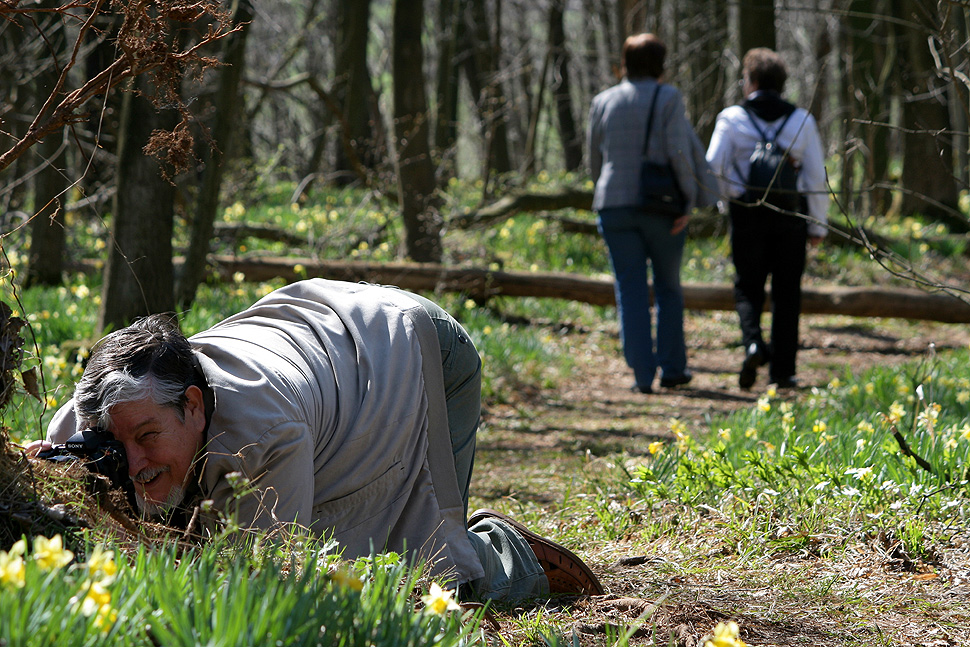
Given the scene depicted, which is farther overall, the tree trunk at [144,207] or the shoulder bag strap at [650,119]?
the shoulder bag strap at [650,119]

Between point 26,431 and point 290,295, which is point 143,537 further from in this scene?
point 26,431

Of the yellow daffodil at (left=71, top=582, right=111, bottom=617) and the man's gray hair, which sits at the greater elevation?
the man's gray hair

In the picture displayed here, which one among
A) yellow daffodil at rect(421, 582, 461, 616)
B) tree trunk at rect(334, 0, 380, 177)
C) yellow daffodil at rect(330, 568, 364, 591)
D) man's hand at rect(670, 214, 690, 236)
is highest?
tree trunk at rect(334, 0, 380, 177)

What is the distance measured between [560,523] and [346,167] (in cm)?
1488

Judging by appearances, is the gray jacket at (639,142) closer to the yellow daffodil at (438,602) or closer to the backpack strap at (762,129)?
the backpack strap at (762,129)

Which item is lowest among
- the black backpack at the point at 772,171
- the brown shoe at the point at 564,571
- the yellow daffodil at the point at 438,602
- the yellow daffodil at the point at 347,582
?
the brown shoe at the point at 564,571

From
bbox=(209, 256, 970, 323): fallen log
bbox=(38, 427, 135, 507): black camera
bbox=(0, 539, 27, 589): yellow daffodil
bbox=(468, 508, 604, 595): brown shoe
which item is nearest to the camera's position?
bbox=(0, 539, 27, 589): yellow daffodil

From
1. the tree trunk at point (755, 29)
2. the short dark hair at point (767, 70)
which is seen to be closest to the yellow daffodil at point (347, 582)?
the short dark hair at point (767, 70)

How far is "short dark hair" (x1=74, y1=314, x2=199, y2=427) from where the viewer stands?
201 centimetres

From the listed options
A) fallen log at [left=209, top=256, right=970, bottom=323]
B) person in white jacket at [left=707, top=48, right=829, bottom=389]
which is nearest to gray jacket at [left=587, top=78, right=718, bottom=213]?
person in white jacket at [left=707, top=48, right=829, bottom=389]

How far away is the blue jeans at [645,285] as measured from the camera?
5.73 meters

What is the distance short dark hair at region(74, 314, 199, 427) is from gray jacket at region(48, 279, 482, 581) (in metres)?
0.08

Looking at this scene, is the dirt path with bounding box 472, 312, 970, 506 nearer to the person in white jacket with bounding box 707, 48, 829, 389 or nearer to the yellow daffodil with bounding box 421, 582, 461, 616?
the person in white jacket with bounding box 707, 48, 829, 389

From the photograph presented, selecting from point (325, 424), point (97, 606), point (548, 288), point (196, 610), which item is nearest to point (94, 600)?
point (97, 606)
